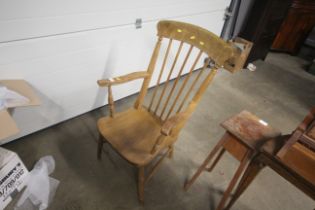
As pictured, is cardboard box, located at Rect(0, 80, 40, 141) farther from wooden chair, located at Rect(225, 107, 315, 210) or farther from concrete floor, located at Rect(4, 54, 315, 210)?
wooden chair, located at Rect(225, 107, 315, 210)

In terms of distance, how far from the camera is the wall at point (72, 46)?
1.24 meters

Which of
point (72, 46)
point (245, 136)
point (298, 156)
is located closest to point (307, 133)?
point (298, 156)

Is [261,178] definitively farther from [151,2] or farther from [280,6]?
[280,6]

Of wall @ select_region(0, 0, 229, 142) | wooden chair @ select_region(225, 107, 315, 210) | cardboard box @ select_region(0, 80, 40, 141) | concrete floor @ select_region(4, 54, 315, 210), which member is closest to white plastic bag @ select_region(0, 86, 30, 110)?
cardboard box @ select_region(0, 80, 40, 141)

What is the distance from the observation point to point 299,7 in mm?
3365

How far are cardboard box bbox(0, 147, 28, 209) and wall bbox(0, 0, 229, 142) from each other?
1.20 feet

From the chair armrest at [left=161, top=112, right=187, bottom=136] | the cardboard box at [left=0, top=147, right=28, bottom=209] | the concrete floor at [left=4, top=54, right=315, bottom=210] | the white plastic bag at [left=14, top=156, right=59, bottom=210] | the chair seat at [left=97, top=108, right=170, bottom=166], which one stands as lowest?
the concrete floor at [left=4, top=54, right=315, bottom=210]

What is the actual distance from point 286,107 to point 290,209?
4.57 ft

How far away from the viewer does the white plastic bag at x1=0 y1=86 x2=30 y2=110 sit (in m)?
1.10

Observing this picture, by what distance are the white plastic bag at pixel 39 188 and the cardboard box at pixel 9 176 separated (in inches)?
2.4

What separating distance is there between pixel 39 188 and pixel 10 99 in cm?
61

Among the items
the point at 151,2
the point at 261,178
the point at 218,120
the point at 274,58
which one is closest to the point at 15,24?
the point at 151,2

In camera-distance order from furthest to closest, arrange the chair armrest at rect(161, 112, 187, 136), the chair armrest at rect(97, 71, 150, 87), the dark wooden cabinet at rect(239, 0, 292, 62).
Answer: the dark wooden cabinet at rect(239, 0, 292, 62) → the chair armrest at rect(97, 71, 150, 87) → the chair armrest at rect(161, 112, 187, 136)


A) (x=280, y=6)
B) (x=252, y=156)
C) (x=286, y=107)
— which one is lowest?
(x=286, y=107)
